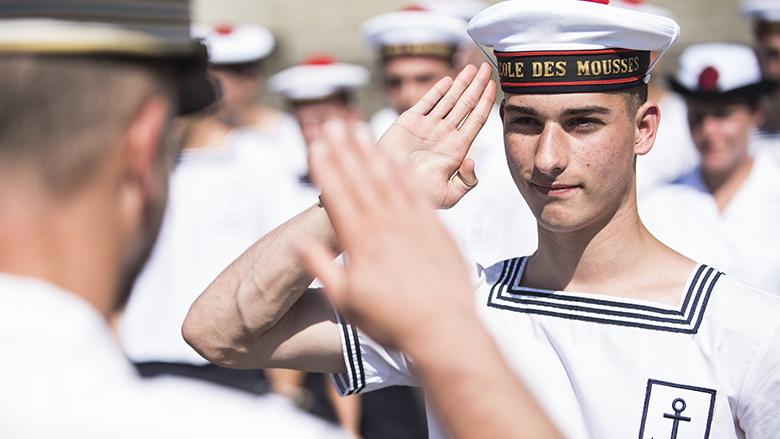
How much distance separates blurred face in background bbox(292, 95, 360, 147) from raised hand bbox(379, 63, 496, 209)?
13.7 feet

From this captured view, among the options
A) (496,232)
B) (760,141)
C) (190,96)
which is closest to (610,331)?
(190,96)

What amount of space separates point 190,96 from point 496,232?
3.25 meters

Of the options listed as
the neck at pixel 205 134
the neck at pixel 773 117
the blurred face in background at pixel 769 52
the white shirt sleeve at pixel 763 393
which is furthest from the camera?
the neck at pixel 205 134

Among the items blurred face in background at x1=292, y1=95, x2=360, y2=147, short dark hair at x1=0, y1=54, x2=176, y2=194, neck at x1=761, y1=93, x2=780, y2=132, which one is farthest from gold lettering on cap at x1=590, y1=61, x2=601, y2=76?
blurred face in background at x1=292, y1=95, x2=360, y2=147

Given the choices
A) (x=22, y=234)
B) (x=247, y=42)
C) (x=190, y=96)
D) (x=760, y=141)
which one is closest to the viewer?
(x=22, y=234)

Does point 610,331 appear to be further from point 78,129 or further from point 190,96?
point 78,129

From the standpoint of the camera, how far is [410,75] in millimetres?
5852

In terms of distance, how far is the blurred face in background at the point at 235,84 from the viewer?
24.9ft

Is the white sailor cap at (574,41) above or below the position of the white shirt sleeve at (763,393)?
above

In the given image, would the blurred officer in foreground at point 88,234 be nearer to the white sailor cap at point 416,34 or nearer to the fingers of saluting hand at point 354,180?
the fingers of saluting hand at point 354,180

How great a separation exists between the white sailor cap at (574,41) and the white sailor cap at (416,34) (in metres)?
3.31

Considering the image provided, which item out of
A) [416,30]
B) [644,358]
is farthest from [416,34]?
[644,358]

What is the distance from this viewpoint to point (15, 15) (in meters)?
1.32

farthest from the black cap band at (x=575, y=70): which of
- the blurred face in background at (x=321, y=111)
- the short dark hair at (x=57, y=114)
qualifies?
the blurred face in background at (x=321, y=111)
